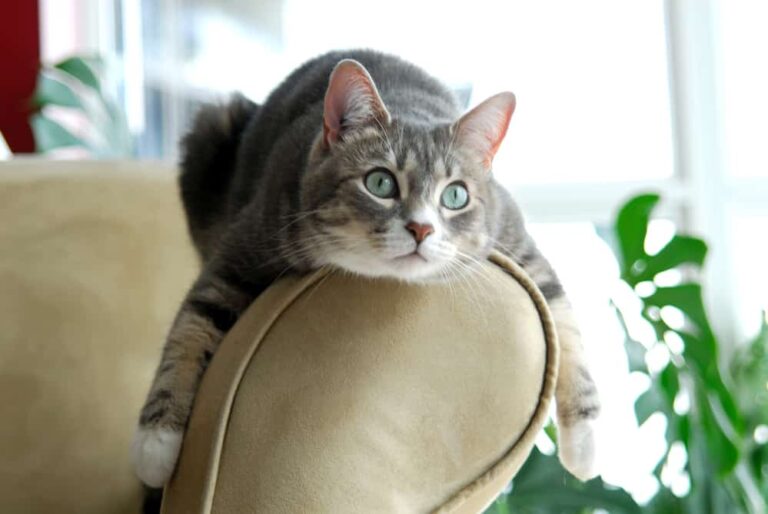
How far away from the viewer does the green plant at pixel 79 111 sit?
2.24 meters

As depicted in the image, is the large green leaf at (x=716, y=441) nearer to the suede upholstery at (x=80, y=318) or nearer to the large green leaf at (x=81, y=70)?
the suede upholstery at (x=80, y=318)

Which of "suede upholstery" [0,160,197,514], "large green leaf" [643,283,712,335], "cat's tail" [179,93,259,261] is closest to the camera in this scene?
"suede upholstery" [0,160,197,514]

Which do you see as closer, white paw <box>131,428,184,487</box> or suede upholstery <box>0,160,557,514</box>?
suede upholstery <box>0,160,557,514</box>

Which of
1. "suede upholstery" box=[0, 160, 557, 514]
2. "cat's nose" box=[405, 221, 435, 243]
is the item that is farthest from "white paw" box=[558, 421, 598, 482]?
"cat's nose" box=[405, 221, 435, 243]

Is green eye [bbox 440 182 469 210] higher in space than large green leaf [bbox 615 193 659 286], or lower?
higher

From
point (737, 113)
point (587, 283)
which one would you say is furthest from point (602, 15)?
point (587, 283)

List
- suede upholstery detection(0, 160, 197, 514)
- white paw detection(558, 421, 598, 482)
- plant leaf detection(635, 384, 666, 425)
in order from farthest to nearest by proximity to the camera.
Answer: plant leaf detection(635, 384, 666, 425), suede upholstery detection(0, 160, 197, 514), white paw detection(558, 421, 598, 482)

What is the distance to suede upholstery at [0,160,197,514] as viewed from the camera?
4.13 ft

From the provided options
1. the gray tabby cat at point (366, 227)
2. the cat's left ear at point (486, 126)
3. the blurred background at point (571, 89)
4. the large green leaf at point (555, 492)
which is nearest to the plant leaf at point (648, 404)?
the large green leaf at point (555, 492)

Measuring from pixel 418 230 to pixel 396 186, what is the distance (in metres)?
0.07

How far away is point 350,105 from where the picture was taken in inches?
42.2

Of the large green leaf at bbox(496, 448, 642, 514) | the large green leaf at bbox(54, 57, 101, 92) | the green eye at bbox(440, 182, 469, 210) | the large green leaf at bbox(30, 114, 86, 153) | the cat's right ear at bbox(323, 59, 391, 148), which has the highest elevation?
the cat's right ear at bbox(323, 59, 391, 148)

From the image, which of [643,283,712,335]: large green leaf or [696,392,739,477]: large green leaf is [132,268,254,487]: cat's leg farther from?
[696,392,739,477]: large green leaf

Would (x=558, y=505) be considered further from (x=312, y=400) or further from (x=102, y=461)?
(x=312, y=400)
